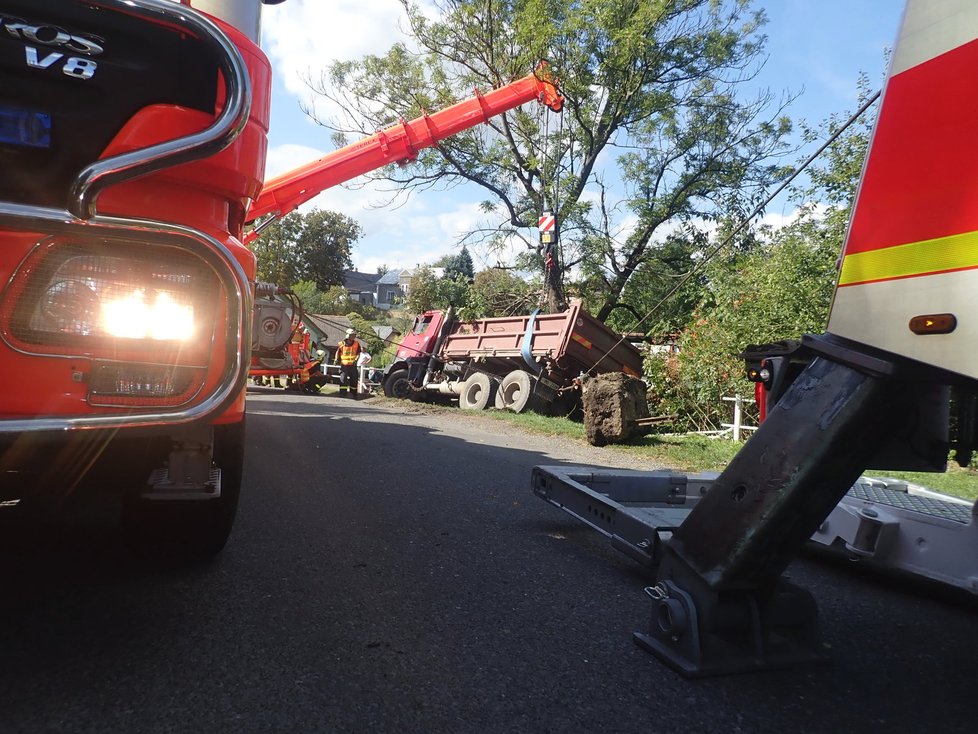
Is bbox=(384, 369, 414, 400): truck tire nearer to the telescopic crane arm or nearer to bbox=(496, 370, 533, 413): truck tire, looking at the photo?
bbox=(496, 370, 533, 413): truck tire

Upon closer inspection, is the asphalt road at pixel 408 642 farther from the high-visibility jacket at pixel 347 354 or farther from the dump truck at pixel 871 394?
the high-visibility jacket at pixel 347 354

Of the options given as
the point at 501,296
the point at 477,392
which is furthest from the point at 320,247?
the point at 477,392

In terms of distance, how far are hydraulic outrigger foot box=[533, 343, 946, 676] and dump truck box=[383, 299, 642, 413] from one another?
9.79m

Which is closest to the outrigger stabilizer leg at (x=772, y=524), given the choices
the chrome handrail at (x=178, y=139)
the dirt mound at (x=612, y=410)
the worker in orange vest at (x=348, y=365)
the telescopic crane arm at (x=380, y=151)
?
the chrome handrail at (x=178, y=139)

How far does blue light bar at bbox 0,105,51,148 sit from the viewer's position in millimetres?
1848

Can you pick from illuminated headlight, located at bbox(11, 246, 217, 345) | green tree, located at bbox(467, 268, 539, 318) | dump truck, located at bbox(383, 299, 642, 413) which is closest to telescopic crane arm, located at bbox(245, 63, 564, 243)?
dump truck, located at bbox(383, 299, 642, 413)

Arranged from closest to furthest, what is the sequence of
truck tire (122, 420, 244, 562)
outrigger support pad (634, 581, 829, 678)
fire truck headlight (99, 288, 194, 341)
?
fire truck headlight (99, 288, 194, 341) → outrigger support pad (634, 581, 829, 678) → truck tire (122, 420, 244, 562)

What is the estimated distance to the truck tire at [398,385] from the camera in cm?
1759

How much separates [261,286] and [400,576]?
1692 millimetres

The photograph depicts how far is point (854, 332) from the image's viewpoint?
2186 mm

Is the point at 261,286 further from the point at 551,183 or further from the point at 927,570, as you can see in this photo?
the point at 551,183

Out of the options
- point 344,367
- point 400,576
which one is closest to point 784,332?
point 400,576

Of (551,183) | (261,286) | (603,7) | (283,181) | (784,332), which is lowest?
(261,286)

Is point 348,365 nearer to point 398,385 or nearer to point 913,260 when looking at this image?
point 398,385
